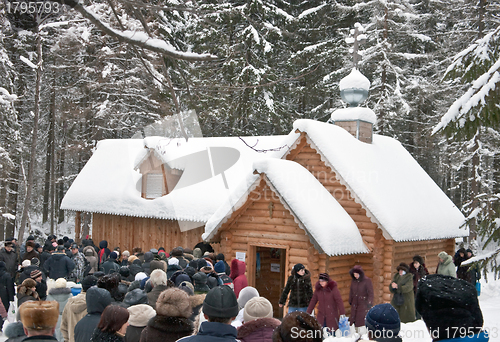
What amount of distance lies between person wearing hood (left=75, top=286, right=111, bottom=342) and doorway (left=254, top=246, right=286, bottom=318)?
938 cm

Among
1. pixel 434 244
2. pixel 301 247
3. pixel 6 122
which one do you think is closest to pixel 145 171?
pixel 6 122

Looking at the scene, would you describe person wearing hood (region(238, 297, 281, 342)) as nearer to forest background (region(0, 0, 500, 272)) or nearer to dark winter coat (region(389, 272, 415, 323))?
dark winter coat (region(389, 272, 415, 323))

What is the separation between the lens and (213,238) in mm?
12781

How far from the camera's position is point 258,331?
4594mm

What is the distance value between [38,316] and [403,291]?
28.0 feet

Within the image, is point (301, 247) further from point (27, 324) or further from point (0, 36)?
point (0, 36)

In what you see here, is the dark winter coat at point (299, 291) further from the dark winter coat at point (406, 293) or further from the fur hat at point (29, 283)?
the fur hat at point (29, 283)

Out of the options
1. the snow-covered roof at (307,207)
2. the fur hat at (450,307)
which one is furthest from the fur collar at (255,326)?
the snow-covered roof at (307,207)

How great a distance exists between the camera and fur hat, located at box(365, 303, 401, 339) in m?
4.23

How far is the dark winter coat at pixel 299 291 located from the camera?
9305 mm

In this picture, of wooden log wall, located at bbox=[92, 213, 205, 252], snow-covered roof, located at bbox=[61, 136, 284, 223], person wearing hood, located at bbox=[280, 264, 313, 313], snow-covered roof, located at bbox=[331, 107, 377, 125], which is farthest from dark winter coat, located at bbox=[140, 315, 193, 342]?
snow-covered roof, located at bbox=[331, 107, 377, 125]

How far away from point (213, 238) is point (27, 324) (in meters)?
8.98

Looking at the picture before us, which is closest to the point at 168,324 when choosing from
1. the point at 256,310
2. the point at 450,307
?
the point at 256,310

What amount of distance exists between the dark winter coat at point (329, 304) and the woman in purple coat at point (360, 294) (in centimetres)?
85
